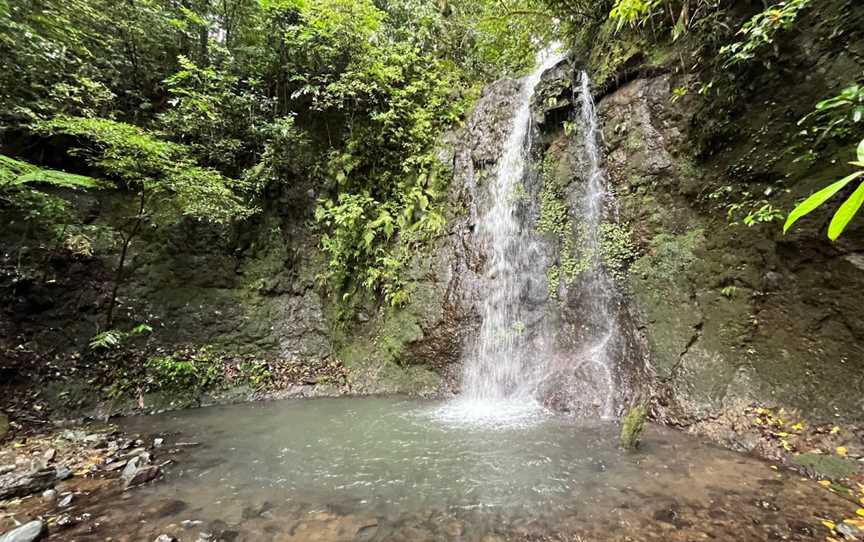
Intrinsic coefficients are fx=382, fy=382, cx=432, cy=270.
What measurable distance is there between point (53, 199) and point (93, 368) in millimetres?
2678

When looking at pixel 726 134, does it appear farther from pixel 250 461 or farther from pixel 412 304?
pixel 250 461

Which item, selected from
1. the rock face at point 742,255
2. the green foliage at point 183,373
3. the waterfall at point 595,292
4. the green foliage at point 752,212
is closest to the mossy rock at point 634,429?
the rock face at point 742,255

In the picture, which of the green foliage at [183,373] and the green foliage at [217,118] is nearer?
the green foliage at [183,373]

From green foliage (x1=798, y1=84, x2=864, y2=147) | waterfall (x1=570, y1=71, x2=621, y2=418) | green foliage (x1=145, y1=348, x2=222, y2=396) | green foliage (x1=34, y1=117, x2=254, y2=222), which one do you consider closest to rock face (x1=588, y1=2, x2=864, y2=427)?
green foliage (x1=798, y1=84, x2=864, y2=147)

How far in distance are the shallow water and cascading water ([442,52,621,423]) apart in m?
0.82

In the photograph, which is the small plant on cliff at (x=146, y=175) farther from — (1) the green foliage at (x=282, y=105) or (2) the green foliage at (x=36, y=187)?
(2) the green foliage at (x=36, y=187)

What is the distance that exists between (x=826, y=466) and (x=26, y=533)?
6.13 meters

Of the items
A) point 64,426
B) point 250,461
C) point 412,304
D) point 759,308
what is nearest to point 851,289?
point 759,308

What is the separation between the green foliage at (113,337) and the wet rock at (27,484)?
8.72 ft

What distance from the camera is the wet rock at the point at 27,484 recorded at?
3.24 metres

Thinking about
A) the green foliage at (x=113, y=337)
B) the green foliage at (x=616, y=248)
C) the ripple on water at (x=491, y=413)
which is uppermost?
the green foliage at (x=616, y=248)

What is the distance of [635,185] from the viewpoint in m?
5.54

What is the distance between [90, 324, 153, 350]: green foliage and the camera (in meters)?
5.84

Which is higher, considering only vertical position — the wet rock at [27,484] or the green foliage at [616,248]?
the green foliage at [616,248]
